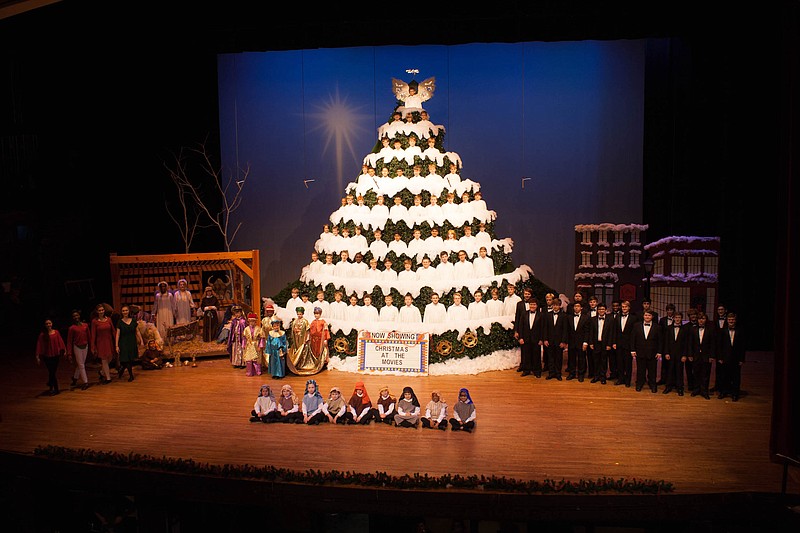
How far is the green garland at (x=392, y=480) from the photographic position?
6172mm

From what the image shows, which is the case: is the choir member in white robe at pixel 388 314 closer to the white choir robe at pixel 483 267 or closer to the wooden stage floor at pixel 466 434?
the wooden stage floor at pixel 466 434

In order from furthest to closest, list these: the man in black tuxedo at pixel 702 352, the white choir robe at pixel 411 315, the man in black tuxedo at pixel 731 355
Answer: the white choir robe at pixel 411 315
the man in black tuxedo at pixel 702 352
the man in black tuxedo at pixel 731 355

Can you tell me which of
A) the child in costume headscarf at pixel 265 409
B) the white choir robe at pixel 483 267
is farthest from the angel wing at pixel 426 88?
the child in costume headscarf at pixel 265 409

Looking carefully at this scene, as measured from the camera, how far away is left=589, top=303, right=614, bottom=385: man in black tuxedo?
9.67 m

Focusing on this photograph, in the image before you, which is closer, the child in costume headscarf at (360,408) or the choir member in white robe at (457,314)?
the child in costume headscarf at (360,408)

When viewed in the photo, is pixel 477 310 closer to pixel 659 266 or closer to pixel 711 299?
pixel 659 266

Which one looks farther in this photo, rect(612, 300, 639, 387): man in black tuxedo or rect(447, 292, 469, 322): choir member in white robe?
rect(447, 292, 469, 322): choir member in white robe

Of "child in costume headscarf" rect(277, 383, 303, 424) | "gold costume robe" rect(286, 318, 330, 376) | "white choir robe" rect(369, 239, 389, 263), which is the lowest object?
"child in costume headscarf" rect(277, 383, 303, 424)

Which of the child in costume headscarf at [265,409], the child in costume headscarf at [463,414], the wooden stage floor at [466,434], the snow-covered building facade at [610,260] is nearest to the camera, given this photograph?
the wooden stage floor at [466,434]

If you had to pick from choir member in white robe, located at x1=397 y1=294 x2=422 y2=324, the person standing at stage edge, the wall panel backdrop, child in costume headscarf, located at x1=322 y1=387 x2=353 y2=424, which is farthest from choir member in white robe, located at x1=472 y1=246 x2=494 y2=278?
the person standing at stage edge

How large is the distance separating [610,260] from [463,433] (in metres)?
6.70

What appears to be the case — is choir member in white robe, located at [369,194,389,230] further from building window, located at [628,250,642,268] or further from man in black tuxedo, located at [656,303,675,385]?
building window, located at [628,250,642,268]

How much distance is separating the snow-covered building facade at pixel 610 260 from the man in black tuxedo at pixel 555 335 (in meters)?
3.06

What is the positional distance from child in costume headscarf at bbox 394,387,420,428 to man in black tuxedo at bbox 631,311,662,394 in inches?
137
